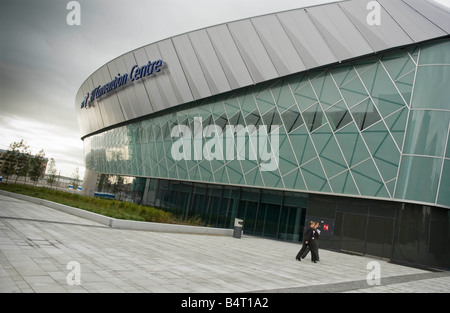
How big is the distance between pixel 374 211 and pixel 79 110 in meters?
43.1

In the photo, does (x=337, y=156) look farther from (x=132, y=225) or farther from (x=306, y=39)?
(x=132, y=225)

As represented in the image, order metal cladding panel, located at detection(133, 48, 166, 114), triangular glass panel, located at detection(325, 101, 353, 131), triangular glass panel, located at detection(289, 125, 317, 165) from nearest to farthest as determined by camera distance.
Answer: triangular glass panel, located at detection(325, 101, 353, 131)
triangular glass panel, located at detection(289, 125, 317, 165)
metal cladding panel, located at detection(133, 48, 166, 114)

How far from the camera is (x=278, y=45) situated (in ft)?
73.1

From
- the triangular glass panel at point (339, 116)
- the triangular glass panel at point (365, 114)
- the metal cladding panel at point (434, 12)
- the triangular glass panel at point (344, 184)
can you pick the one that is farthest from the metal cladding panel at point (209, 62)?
the metal cladding panel at point (434, 12)

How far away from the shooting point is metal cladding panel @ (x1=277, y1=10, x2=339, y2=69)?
20719 millimetres

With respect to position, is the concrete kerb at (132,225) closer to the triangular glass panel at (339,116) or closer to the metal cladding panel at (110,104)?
the triangular glass panel at (339,116)

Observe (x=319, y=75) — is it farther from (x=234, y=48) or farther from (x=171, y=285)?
(x=171, y=285)

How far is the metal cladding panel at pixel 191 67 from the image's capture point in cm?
2644

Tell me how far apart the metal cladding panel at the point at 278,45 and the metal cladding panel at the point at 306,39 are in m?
0.35

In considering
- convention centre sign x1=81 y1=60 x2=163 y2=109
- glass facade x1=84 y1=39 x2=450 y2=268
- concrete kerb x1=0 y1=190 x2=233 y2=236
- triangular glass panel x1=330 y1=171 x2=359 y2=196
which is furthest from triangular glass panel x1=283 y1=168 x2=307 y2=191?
convention centre sign x1=81 y1=60 x2=163 y2=109

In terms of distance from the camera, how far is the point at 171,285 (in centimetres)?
668

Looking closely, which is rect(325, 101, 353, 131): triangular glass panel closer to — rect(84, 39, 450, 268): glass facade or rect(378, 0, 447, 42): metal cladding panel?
rect(84, 39, 450, 268): glass facade

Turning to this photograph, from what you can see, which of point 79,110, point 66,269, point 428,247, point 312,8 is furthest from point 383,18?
point 79,110

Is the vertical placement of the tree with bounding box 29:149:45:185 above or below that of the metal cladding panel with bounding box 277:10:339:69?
below
